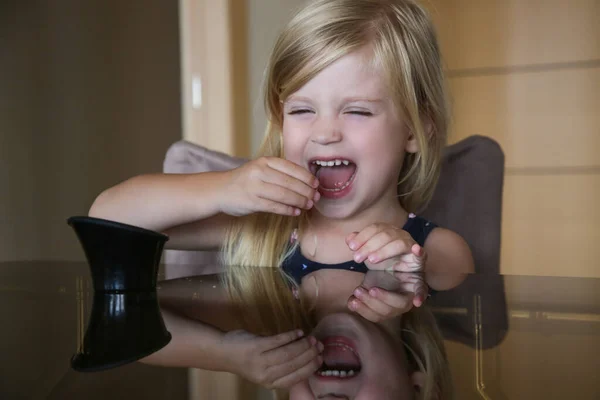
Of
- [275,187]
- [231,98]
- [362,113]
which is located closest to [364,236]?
[275,187]

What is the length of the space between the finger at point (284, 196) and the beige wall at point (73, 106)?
3.77 ft

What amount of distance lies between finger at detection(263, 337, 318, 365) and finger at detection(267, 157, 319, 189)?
66 centimetres

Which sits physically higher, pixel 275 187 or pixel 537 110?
pixel 537 110

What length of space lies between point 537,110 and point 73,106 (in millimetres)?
1665

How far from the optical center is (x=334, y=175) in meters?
1.26

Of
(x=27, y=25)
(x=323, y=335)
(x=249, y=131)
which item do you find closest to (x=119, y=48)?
(x=27, y=25)

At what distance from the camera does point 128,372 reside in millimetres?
334

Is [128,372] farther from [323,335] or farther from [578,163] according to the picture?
[578,163]

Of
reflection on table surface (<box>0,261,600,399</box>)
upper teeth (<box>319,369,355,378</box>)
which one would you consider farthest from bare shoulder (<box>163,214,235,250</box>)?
upper teeth (<box>319,369,355,378</box>)

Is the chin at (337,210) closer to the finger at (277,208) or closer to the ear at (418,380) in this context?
the finger at (277,208)

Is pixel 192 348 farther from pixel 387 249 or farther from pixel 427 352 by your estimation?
pixel 387 249

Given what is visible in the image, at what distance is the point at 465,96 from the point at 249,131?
85 cm

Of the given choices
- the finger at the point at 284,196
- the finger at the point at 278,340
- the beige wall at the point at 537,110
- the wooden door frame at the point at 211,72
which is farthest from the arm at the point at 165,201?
the beige wall at the point at 537,110

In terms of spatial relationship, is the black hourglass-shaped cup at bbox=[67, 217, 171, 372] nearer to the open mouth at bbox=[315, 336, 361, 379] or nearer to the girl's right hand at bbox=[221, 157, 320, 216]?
the open mouth at bbox=[315, 336, 361, 379]
